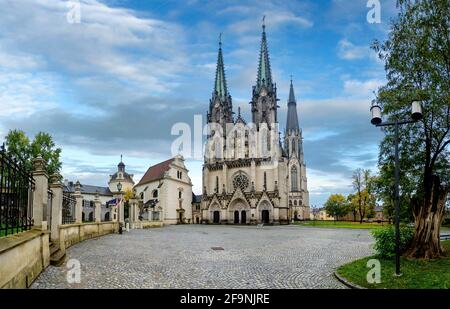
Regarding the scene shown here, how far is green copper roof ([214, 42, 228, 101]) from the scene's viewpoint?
77.2 metres

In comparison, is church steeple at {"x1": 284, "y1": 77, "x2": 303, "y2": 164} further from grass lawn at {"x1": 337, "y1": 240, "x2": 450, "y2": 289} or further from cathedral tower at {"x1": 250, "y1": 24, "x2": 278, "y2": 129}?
grass lawn at {"x1": 337, "y1": 240, "x2": 450, "y2": 289}

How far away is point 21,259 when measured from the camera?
297 inches

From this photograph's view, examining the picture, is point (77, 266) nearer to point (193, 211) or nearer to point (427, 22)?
point (427, 22)

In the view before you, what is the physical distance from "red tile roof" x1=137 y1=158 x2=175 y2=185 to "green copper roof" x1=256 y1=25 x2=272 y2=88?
23674mm

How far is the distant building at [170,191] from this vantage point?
63156 mm

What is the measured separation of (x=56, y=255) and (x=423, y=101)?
508 inches

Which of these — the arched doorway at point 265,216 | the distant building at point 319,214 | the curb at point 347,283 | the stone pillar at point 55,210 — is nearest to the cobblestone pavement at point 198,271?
the curb at point 347,283

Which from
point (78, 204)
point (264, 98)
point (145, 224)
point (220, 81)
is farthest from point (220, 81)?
point (78, 204)

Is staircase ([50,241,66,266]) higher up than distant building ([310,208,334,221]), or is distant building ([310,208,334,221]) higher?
staircase ([50,241,66,266])

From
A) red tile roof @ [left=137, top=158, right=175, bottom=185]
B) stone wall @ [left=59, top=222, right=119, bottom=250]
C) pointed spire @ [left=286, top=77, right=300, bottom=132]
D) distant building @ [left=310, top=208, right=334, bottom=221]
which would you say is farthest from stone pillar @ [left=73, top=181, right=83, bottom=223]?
distant building @ [left=310, top=208, right=334, bottom=221]

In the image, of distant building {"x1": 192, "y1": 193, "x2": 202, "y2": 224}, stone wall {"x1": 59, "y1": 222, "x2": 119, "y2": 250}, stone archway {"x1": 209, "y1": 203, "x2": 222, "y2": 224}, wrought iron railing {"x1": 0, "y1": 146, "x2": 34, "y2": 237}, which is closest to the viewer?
wrought iron railing {"x1": 0, "y1": 146, "x2": 34, "y2": 237}

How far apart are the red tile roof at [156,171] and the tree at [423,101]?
56523 millimetres

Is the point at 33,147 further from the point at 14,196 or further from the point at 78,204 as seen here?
→ the point at 14,196
